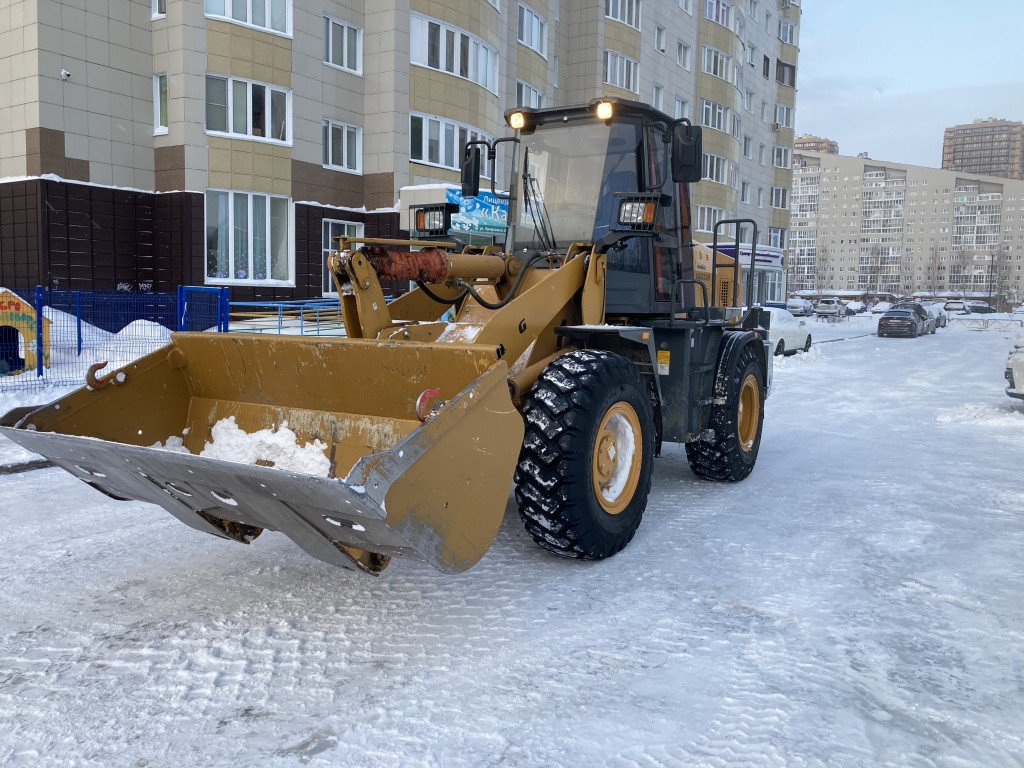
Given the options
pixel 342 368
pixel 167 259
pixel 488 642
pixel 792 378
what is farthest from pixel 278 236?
pixel 488 642

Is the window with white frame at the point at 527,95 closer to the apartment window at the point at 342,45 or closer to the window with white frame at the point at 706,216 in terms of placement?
the apartment window at the point at 342,45

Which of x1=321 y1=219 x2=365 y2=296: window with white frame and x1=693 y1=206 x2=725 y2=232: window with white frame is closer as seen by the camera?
x1=321 y1=219 x2=365 y2=296: window with white frame

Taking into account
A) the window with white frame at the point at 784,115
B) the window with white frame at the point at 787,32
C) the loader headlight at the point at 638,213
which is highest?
the window with white frame at the point at 787,32

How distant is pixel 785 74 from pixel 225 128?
1574 inches

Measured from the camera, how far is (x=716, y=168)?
1559 inches

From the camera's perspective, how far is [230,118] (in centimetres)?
1919

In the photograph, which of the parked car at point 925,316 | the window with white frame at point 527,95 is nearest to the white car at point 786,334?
the window with white frame at point 527,95

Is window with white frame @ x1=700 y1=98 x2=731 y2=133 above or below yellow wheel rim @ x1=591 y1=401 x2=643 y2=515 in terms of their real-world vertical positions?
above

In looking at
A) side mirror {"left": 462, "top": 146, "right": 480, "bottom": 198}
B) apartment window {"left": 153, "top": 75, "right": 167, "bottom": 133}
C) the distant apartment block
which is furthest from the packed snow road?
the distant apartment block

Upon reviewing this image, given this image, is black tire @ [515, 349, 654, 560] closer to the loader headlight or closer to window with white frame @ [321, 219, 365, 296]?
the loader headlight

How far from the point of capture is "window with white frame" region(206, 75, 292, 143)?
751 inches

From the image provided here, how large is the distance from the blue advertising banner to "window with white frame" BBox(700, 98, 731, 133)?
2285 centimetres

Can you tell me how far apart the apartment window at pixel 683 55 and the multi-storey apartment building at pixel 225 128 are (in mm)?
14404

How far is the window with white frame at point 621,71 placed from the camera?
108ft
